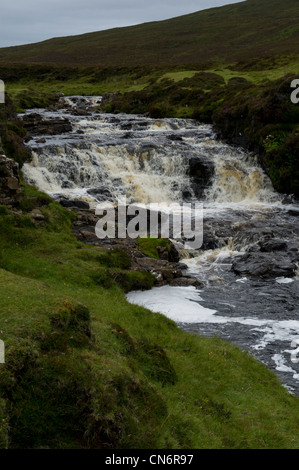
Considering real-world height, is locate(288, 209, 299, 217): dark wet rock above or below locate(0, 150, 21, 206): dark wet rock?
below

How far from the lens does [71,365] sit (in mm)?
9359

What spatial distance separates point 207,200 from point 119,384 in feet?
112

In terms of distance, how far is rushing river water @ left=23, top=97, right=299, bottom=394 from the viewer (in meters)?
20.4

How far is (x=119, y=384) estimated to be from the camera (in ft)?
31.5

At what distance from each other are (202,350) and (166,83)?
79.9m

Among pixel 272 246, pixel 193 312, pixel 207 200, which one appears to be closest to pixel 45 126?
pixel 207 200

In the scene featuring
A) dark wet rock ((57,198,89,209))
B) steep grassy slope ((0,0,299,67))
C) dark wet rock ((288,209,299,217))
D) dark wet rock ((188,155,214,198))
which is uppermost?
steep grassy slope ((0,0,299,67))

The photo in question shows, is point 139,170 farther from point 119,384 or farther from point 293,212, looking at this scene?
point 119,384

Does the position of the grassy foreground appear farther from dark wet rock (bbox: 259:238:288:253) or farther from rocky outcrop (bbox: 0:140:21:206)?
dark wet rock (bbox: 259:238:288:253)

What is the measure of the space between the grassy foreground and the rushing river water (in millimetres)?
2878

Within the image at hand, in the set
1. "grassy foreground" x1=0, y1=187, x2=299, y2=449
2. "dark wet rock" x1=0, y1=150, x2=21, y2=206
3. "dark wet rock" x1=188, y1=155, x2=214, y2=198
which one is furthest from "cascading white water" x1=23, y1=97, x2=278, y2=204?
"grassy foreground" x1=0, y1=187, x2=299, y2=449

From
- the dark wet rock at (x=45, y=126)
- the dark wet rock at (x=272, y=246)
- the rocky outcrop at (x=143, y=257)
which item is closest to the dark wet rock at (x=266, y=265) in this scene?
the dark wet rock at (x=272, y=246)

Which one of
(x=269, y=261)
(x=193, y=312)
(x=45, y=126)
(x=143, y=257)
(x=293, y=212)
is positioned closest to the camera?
(x=193, y=312)

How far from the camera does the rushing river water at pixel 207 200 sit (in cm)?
2042
